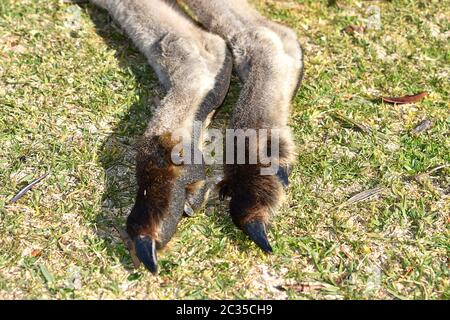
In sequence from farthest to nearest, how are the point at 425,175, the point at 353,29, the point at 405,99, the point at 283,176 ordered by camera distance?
the point at 353,29 → the point at 405,99 → the point at 425,175 → the point at 283,176

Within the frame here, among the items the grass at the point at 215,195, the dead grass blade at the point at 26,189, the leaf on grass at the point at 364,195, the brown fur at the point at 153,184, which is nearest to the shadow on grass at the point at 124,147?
the grass at the point at 215,195

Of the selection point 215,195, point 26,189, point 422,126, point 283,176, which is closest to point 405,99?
point 422,126

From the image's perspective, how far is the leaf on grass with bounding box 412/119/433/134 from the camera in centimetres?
451

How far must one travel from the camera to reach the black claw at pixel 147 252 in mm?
3371

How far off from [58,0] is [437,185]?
3864mm

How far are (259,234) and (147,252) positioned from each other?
65 cm

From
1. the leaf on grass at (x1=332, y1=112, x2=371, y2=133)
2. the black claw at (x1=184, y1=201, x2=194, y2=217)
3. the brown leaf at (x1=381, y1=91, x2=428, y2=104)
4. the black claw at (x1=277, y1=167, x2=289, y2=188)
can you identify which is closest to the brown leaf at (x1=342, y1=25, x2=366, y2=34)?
the brown leaf at (x1=381, y1=91, x2=428, y2=104)

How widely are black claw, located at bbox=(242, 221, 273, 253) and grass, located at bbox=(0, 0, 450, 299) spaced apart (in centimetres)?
17

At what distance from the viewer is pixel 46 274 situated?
3545 millimetres

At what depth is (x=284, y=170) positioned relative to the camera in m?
3.68

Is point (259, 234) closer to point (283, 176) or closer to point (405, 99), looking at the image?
point (283, 176)
